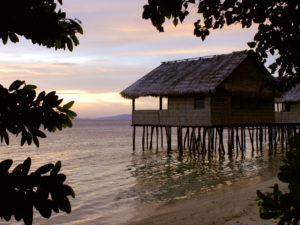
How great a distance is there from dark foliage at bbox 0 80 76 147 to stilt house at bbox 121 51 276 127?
15773mm

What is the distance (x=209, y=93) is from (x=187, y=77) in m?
2.41

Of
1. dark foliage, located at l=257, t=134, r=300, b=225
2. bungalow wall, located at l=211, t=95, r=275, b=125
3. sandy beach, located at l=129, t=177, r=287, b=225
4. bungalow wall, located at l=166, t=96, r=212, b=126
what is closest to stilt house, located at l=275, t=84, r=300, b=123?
bungalow wall, located at l=211, t=95, r=275, b=125

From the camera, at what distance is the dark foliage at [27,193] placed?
1.54 metres

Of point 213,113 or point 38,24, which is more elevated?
point 38,24

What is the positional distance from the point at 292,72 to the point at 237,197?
16.6 ft

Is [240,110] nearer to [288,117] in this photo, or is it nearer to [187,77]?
[187,77]

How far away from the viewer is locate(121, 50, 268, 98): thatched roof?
1816 cm

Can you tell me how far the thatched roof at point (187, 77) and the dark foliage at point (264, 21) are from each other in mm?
13324

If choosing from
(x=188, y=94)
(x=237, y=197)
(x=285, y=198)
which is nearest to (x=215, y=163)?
(x=188, y=94)

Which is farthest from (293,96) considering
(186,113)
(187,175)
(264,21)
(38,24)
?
(38,24)

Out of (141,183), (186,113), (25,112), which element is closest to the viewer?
(25,112)

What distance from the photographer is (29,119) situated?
179 cm

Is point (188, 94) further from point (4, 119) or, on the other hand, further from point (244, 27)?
point (4, 119)

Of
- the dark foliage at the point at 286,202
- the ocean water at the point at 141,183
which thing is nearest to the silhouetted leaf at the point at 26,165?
the dark foliage at the point at 286,202
